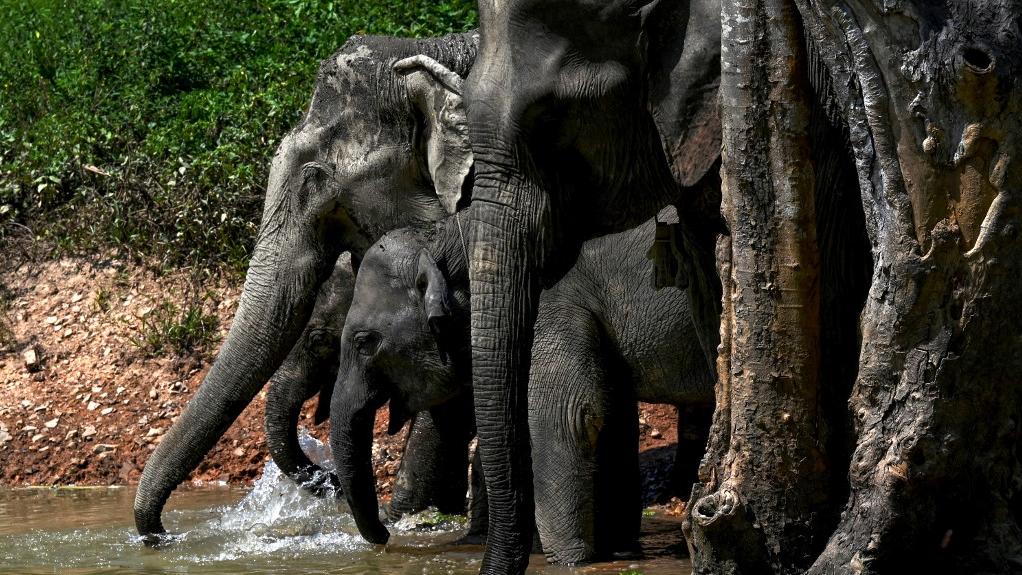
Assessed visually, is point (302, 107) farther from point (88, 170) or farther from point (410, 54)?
Answer: point (410, 54)

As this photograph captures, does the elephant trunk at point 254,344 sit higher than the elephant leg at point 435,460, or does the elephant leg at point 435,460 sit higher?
the elephant trunk at point 254,344

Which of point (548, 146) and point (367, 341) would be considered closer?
point (548, 146)

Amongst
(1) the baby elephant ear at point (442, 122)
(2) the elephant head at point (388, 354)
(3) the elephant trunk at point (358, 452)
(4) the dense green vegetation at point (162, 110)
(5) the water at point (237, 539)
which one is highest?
(4) the dense green vegetation at point (162, 110)

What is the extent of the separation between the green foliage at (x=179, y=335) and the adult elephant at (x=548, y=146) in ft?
17.1

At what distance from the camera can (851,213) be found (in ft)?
16.2

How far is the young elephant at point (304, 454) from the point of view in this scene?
8.41 meters

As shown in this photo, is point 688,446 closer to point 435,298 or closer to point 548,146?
point 435,298

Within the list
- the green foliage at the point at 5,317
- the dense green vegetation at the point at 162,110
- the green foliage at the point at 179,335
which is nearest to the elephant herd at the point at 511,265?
the green foliage at the point at 179,335

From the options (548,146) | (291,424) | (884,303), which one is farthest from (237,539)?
(884,303)

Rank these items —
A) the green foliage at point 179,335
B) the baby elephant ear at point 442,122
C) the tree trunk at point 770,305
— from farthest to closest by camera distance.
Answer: the green foliage at point 179,335
the baby elephant ear at point 442,122
the tree trunk at point 770,305

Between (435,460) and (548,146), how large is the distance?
3049 millimetres

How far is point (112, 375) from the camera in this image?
10719mm

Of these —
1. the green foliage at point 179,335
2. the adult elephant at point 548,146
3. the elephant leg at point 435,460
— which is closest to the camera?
the adult elephant at point 548,146

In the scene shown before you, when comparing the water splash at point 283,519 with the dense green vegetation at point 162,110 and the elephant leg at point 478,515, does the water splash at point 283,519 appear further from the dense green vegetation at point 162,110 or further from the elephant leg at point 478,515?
the dense green vegetation at point 162,110
